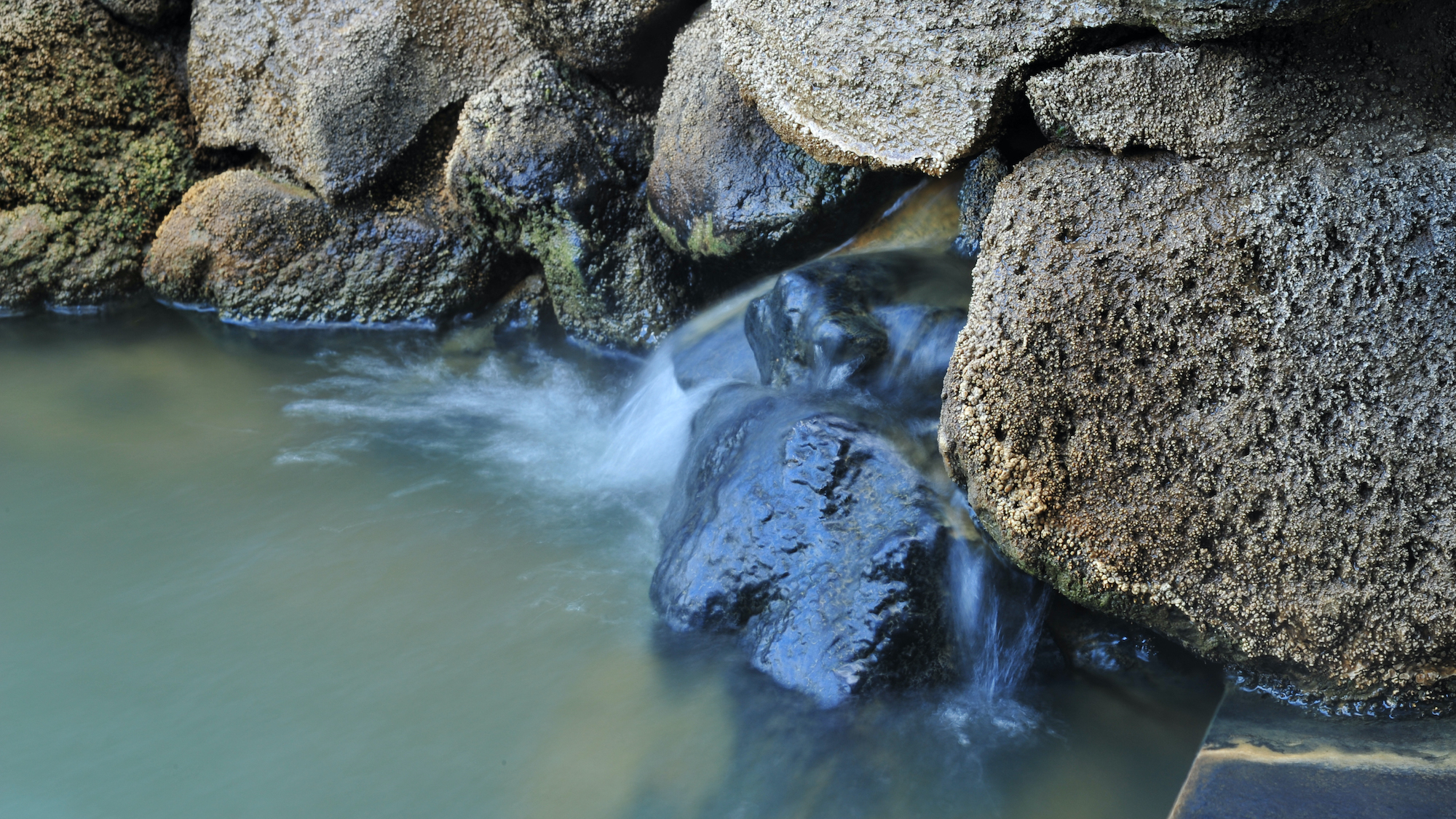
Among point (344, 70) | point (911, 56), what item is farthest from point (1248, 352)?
point (344, 70)

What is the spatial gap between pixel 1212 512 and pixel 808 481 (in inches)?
36.3

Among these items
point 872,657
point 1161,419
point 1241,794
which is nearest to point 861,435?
point 872,657

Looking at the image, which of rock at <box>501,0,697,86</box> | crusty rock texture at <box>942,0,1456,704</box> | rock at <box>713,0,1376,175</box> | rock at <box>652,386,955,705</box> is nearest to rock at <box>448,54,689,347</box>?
rock at <box>501,0,697,86</box>

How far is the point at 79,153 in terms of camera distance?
4.41 metres

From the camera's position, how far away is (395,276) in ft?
14.4

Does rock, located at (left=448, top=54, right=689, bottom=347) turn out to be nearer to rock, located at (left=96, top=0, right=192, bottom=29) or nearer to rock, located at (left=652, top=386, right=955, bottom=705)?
rock, located at (left=652, top=386, right=955, bottom=705)

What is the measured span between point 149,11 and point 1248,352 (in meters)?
4.58

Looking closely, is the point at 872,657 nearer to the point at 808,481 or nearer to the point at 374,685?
the point at 808,481

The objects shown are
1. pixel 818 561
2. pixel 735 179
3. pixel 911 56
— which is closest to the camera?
pixel 911 56

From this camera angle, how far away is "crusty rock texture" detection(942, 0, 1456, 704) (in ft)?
6.33

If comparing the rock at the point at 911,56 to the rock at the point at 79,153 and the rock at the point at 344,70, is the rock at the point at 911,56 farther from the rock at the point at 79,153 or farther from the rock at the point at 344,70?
the rock at the point at 79,153

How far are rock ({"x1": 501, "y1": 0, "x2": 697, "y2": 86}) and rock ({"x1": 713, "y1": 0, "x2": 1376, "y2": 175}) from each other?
0.90 meters

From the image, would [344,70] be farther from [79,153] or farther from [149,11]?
[79,153]

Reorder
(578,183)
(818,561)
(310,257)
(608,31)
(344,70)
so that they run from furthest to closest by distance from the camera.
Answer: (310,257), (344,70), (578,183), (608,31), (818,561)
